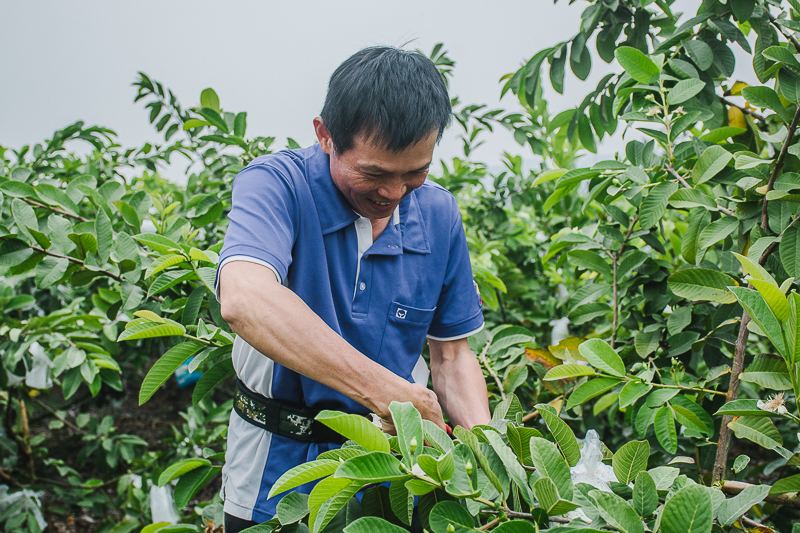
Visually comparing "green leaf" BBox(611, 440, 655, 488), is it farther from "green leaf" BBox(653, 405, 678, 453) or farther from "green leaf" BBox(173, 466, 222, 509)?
"green leaf" BBox(173, 466, 222, 509)

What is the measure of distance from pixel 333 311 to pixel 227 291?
27 cm

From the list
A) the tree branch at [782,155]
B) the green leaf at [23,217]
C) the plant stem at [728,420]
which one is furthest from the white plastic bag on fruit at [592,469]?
the green leaf at [23,217]

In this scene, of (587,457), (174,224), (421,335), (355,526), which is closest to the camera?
(355,526)

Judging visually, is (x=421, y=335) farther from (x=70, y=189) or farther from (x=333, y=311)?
(x=70, y=189)

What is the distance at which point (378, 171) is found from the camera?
1033 mm

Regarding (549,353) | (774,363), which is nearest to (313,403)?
(549,353)

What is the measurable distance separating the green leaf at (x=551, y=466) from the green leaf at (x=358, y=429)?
178 mm

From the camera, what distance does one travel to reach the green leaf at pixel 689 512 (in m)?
0.55

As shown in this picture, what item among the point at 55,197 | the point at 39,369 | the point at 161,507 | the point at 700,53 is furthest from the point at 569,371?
the point at 39,369

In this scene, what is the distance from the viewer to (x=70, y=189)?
5.62 ft

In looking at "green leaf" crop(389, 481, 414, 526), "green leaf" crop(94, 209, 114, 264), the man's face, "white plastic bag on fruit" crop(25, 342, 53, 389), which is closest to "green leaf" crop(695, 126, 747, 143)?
the man's face

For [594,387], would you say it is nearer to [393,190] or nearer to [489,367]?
[489,367]

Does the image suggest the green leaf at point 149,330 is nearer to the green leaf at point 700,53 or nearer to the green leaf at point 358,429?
the green leaf at point 358,429

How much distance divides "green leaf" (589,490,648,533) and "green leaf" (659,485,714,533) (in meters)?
0.03
